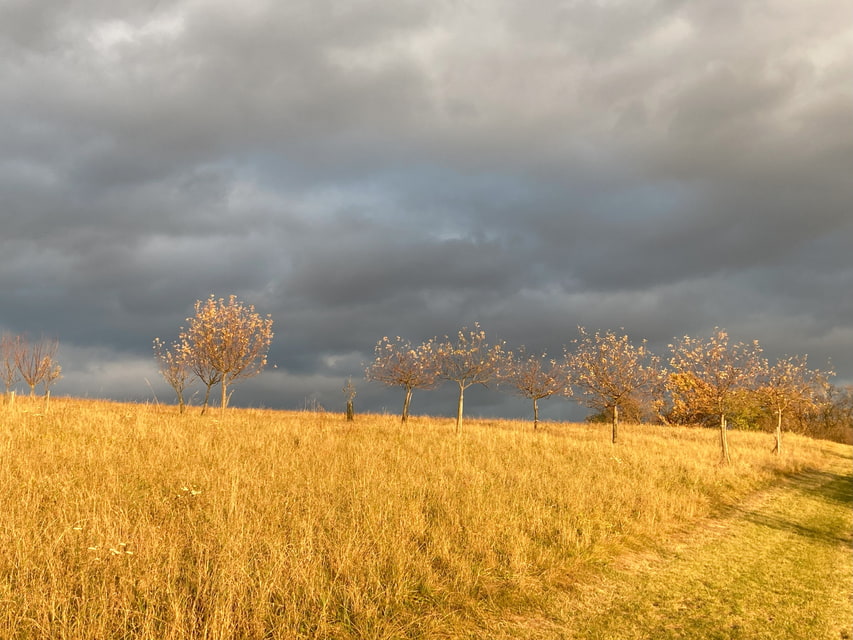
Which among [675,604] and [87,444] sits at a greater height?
[87,444]

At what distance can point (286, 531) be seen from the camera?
8062mm

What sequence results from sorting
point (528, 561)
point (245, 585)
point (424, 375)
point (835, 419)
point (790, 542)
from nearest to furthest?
point (245, 585) → point (528, 561) → point (790, 542) → point (424, 375) → point (835, 419)

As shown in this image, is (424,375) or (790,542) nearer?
(790,542)

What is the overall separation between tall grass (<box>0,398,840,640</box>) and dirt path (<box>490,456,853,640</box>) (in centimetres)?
54

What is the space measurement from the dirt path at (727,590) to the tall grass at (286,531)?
0.54 m

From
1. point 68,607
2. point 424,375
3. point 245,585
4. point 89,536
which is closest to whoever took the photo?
point 68,607

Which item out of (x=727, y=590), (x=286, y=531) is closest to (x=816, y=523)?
(x=727, y=590)

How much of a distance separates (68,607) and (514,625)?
4.92 meters

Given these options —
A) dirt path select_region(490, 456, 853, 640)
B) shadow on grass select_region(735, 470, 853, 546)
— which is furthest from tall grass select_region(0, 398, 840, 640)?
shadow on grass select_region(735, 470, 853, 546)

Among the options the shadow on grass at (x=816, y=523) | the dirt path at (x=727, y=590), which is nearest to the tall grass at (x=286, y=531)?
the dirt path at (x=727, y=590)

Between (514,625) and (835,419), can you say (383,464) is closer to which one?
(514,625)

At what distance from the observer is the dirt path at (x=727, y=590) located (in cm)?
661

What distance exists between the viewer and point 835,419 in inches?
2736

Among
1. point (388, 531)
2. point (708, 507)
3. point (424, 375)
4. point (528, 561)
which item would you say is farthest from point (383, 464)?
point (424, 375)
